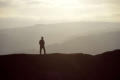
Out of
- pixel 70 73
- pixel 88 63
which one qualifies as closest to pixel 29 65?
pixel 70 73

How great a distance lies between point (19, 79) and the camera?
40156mm

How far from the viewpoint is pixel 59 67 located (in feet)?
140

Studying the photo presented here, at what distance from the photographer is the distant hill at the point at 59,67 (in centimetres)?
4078

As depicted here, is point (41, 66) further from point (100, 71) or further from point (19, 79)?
point (100, 71)

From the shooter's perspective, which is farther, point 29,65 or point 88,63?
point 88,63

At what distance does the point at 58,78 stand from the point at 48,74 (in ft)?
4.61

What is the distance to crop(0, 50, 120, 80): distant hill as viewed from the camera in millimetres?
40781

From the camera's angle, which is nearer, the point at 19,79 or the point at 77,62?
the point at 19,79

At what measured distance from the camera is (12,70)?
134 ft

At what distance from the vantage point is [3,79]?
132ft

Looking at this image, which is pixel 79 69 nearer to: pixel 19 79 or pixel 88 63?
pixel 88 63

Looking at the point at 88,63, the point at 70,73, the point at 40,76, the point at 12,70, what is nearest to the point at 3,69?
the point at 12,70

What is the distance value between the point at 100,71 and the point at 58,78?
6.05 m

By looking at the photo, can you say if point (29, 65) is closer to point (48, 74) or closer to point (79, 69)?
point (48, 74)
